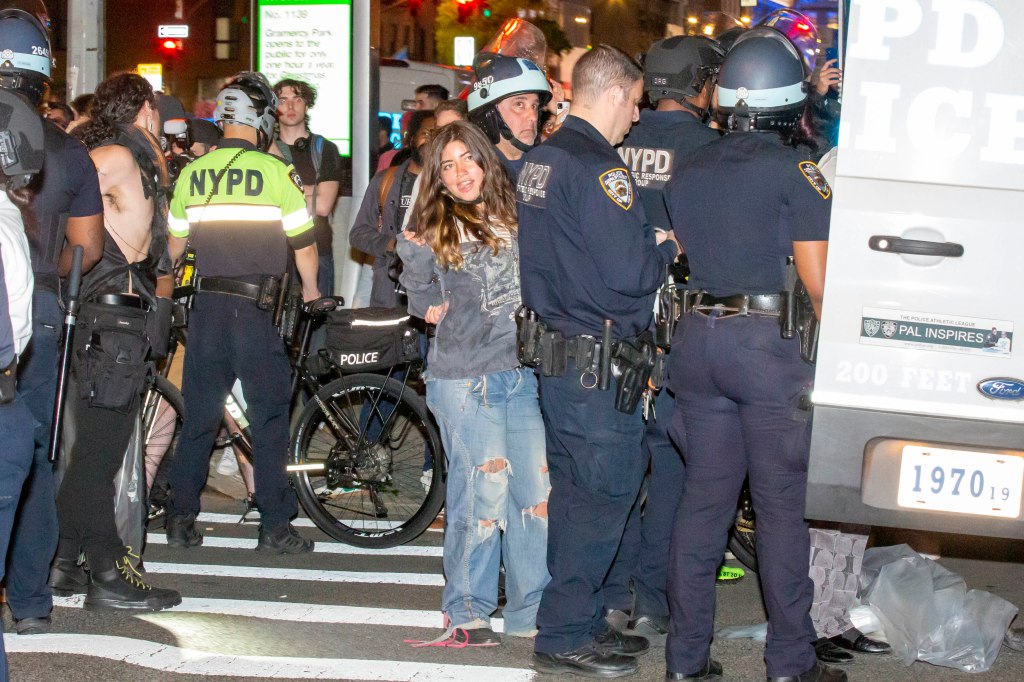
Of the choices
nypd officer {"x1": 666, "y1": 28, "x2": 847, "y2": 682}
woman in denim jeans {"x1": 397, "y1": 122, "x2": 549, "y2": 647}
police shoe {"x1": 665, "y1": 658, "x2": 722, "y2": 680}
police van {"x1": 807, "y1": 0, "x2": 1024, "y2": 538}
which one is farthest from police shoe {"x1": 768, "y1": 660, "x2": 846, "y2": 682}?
woman in denim jeans {"x1": 397, "y1": 122, "x2": 549, "y2": 647}

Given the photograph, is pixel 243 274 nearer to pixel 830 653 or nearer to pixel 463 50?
pixel 830 653

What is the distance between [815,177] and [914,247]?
1.43 feet

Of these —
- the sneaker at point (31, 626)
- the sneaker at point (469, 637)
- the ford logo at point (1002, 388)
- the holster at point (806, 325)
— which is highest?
the holster at point (806, 325)

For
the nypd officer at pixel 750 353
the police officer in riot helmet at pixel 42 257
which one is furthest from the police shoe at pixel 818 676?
the police officer in riot helmet at pixel 42 257

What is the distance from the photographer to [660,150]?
524 centimetres

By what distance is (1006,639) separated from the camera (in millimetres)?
4891

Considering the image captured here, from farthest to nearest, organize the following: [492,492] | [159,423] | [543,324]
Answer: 1. [159,423]
2. [492,492]
3. [543,324]

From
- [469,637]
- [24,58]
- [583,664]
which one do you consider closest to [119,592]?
[469,637]

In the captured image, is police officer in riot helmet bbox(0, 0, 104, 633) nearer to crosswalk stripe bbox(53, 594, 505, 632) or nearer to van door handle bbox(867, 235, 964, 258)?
crosswalk stripe bbox(53, 594, 505, 632)

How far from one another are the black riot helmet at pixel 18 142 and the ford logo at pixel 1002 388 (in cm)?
295

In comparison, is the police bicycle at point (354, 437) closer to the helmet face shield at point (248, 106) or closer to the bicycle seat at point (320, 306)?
the bicycle seat at point (320, 306)

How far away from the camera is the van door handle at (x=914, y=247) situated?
12.1 ft

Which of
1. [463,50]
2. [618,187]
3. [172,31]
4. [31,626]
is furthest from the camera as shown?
[463,50]

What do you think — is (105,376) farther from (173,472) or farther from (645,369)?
(645,369)
